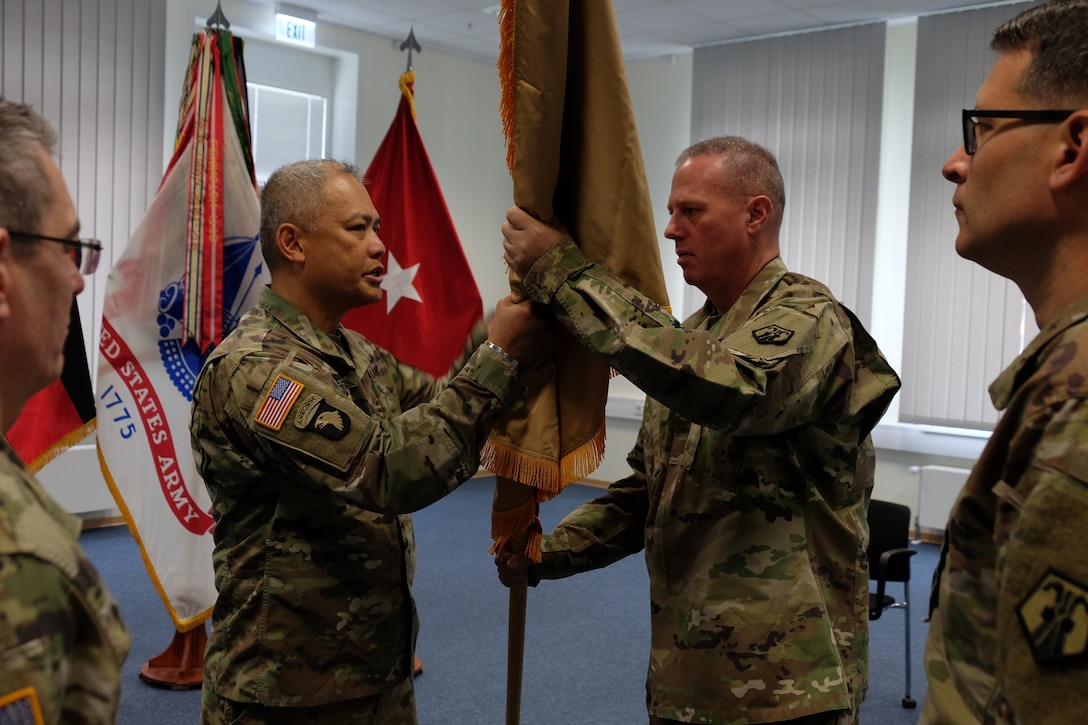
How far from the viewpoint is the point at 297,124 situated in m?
7.40

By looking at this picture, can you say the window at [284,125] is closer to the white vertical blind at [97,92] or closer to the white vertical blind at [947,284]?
the white vertical blind at [97,92]

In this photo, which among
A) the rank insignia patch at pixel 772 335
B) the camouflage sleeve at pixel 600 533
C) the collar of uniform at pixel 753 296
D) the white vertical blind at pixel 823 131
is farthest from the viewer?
the white vertical blind at pixel 823 131

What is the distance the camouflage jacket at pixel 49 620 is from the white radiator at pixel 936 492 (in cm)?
627

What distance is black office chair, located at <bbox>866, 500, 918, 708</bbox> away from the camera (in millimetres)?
3748

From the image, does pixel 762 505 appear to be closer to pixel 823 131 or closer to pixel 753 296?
pixel 753 296

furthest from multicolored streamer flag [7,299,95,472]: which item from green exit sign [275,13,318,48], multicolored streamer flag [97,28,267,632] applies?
green exit sign [275,13,318,48]

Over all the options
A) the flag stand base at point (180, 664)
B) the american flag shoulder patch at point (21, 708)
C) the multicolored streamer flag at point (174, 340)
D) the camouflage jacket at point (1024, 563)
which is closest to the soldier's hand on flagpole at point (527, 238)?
the camouflage jacket at point (1024, 563)

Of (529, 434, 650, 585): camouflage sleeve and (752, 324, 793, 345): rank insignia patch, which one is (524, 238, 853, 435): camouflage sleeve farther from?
(529, 434, 650, 585): camouflage sleeve

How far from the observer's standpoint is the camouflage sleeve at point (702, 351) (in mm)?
1530

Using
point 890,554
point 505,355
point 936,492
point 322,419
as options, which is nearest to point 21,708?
point 322,419

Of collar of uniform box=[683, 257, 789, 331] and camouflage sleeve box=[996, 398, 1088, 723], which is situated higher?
collar of uniform box=[683, 257, 789, 331]

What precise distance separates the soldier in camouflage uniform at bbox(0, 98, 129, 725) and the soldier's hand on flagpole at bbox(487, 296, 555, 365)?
0.79 m

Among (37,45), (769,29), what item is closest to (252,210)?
(37,45)

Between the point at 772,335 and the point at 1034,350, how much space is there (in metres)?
0.68
